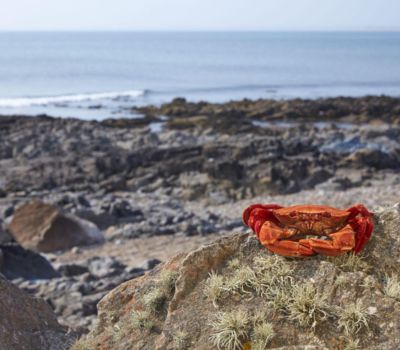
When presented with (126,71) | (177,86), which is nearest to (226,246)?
(177,86)

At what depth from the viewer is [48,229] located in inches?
534

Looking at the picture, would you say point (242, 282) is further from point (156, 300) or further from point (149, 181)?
Result: point (149, 181)

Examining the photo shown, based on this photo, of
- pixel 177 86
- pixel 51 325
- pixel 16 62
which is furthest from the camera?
pixel 16 62

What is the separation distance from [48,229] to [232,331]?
398 inches

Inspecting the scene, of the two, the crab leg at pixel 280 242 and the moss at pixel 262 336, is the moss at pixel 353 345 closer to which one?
the moss at pixel 262 336

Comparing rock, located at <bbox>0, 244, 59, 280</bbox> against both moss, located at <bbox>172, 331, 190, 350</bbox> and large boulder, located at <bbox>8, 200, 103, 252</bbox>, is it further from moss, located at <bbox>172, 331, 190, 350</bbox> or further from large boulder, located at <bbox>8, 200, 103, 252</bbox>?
moss, located at <bbox>172, 331, 190, 350</bbox>

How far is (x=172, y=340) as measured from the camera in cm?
417

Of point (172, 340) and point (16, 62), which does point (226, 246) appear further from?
point (16, 62)

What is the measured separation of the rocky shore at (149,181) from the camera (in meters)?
11.6

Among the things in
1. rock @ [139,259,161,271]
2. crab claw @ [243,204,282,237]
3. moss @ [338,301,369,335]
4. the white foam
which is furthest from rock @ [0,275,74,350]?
the white foam

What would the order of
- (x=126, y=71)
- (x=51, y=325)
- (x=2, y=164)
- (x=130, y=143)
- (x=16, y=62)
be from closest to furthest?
(x=51, y=325)
(x=2, y=164)
(x=130, y=143)
(x=126, y=71)
(x=16, y=62)

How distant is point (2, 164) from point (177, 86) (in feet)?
131

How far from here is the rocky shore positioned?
11.6 meters

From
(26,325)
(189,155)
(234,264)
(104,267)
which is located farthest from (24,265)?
(189,155)
